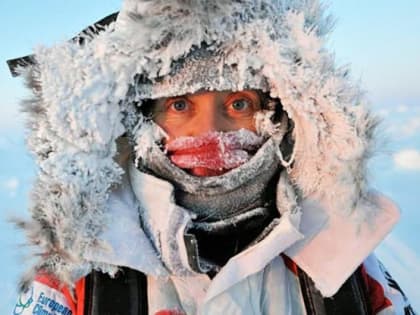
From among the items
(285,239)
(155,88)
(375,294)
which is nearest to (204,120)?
(155,88)

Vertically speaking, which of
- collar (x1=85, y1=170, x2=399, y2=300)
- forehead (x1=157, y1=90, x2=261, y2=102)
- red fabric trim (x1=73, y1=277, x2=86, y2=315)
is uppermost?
forehead (x1=157, y1=90, x2=261, y2=102)

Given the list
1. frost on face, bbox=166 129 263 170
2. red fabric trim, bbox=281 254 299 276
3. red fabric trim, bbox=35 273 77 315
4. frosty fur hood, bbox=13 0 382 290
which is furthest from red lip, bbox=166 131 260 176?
red fabric trim, bbox=35 273 77 315

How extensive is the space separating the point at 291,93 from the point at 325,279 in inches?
17.2

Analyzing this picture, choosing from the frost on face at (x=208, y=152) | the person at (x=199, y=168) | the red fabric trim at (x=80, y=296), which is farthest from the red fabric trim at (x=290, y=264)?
the red fabric trim at (x=80, y=296)

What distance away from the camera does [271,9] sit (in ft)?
5.67

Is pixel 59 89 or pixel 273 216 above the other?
pixel 59 89

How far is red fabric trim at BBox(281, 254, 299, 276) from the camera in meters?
Answer: 1.78

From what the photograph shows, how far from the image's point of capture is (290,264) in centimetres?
179

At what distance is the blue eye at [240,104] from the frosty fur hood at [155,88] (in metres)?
0.06

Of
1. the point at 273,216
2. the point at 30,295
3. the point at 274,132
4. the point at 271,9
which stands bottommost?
the point at 30,295

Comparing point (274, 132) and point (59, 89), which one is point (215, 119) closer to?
point (274, 132)

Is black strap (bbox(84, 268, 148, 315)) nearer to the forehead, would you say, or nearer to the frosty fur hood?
the frosty fur hood

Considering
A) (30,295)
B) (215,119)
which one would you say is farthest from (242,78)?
(30,295)

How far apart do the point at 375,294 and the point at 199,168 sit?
54 centimetres
